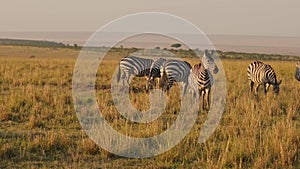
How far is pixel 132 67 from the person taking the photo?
15.4m

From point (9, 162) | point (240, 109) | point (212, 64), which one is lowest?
point (9, 162)

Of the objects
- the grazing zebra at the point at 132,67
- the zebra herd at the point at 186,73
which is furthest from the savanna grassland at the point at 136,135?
the grazing zebra at the point at 132,67

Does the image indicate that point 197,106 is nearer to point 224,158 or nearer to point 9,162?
point 224,158

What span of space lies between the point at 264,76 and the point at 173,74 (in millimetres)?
2907

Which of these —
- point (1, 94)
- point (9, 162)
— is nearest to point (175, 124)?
point (9, 162)

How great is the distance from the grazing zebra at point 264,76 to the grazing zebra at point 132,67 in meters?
3.96

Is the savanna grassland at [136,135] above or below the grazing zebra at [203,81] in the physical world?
below

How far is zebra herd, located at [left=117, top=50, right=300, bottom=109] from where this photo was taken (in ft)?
32.0

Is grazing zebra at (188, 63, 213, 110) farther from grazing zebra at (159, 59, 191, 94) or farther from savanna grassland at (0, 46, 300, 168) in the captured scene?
grazing zebra at (159, 59, 191, 94)

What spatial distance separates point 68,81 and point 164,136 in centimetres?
1083

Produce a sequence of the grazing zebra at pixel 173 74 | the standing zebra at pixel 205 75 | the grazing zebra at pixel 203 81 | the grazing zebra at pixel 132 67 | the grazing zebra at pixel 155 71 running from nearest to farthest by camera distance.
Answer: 1. the standing zebra at pixel 205 75
2. the grazing zebra at pixel 203 81
3. the grazing zebra at pixel 173 74
4. the grazing zebra at pixel 155 71
5. the grazing zebra at pixel 132 67

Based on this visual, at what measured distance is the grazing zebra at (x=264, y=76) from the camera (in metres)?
11.9

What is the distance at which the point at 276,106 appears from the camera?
10000mm

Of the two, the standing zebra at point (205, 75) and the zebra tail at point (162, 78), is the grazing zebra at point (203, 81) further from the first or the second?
the zebra tail at point (162, 78)
